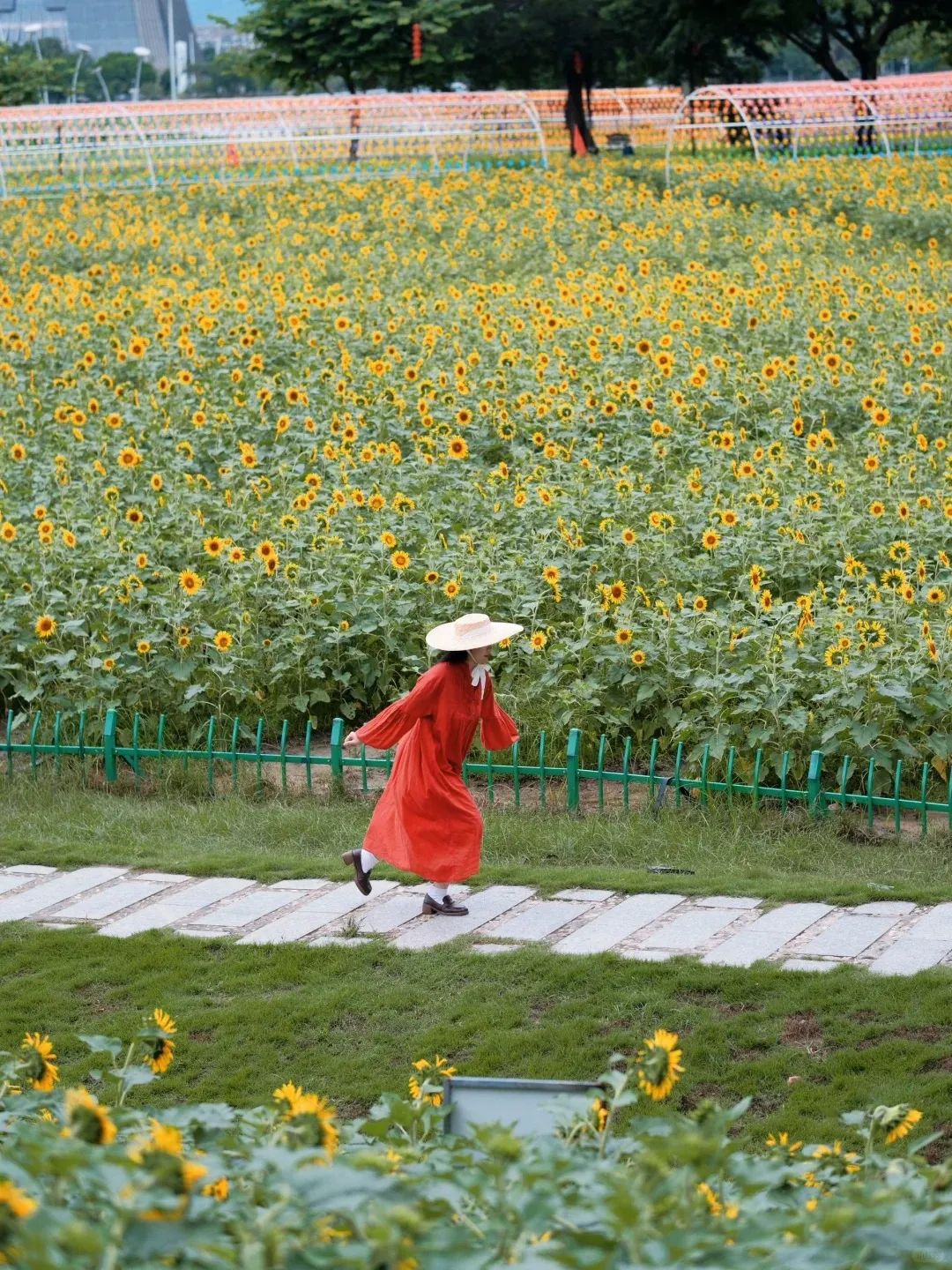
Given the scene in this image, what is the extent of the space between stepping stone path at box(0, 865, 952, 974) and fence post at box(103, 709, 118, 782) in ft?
3.34

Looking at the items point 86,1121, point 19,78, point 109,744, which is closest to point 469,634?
point 109,744

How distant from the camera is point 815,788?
6.62 meters

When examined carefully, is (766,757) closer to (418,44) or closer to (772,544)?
(772,544)

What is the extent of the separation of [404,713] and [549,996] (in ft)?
4.06

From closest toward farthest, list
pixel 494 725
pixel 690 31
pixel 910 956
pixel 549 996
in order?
1. pixel 549 996
2. pixel 910 956
3. pixel 494 725
4. pixel 690 31

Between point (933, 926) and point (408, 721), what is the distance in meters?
1.92

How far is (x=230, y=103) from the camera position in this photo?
90.8 feet

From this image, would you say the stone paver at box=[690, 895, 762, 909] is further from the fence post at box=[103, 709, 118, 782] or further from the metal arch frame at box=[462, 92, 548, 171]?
the metal arch frame at box=[462, 92, 548, 171]

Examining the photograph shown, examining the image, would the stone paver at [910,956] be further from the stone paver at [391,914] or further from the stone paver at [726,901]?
the stone paver at [391,914]

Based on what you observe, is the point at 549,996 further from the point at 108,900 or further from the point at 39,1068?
the point at 39,1068

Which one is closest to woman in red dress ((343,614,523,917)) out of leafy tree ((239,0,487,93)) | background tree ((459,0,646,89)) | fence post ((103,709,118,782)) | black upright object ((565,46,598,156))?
fence post ((103,709,118,782))

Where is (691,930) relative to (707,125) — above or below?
below

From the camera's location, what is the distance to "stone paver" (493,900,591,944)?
5.82 metres

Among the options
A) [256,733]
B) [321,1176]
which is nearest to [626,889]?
[256,733]
